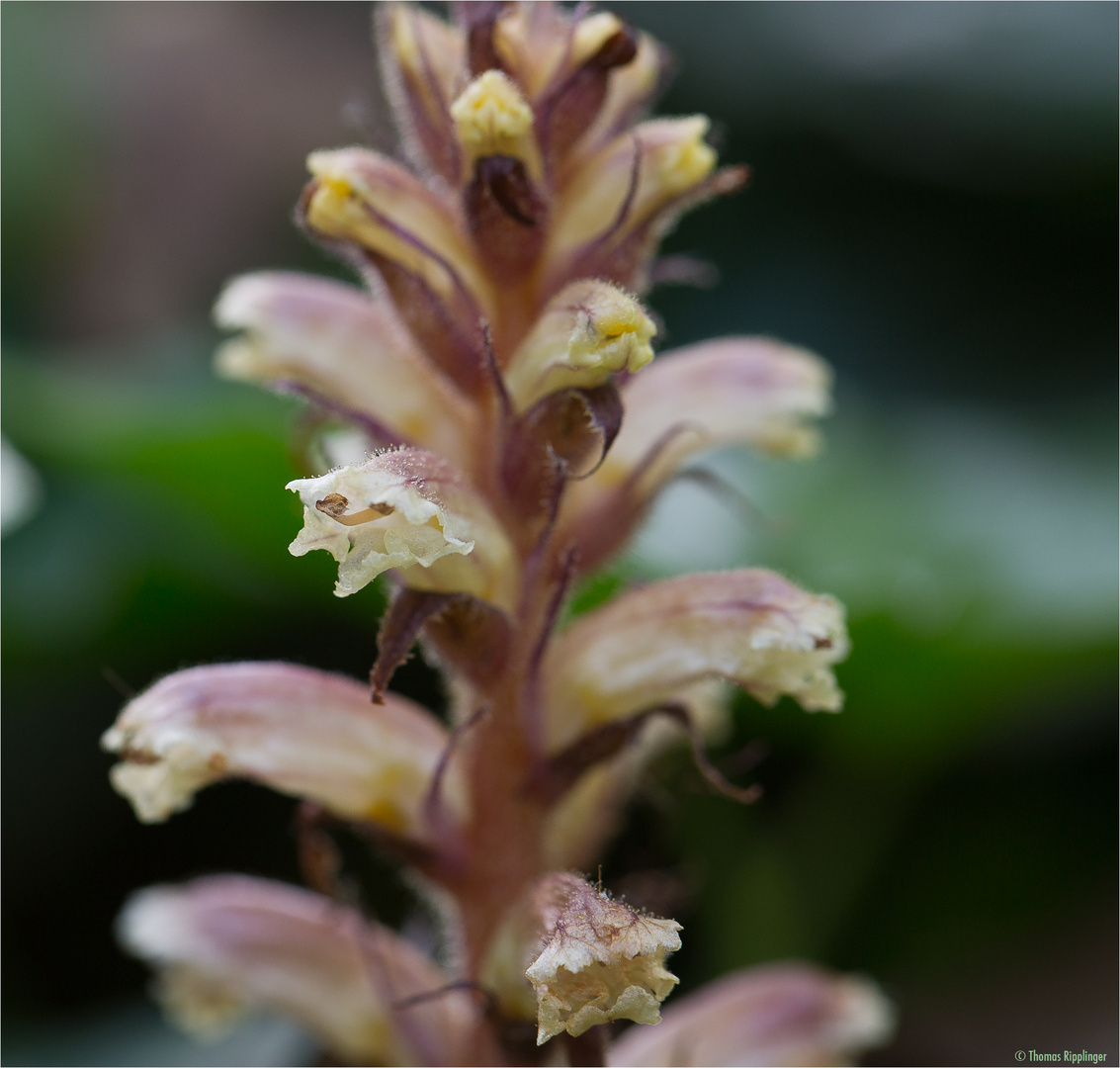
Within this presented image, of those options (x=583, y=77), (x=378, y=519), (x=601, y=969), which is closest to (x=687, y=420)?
(x=583, y=77)

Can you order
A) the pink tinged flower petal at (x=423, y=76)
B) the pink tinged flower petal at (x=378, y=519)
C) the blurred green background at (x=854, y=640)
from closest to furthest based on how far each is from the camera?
the pink tinged flower petal at (x=378, y=519)
the pink tinged flower petal at (x=423, y=76)
the blurred green background at (x=854, y=640)

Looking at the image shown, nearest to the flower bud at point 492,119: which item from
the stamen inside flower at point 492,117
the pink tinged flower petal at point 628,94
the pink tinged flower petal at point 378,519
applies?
the stamen inside flower at point 492,117

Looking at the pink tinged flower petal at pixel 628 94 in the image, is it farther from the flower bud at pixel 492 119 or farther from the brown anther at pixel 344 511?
the brown anther at pixel 344 511

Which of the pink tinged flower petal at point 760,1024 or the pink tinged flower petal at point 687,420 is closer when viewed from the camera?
the pink tinged flower petal at point 687,420

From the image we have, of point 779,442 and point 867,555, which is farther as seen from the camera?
point 867,555

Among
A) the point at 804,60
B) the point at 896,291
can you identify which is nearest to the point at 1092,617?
the point at 896,291

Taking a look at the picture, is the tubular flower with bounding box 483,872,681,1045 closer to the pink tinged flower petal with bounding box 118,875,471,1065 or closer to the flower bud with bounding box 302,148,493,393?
the pink tinged flower petal with bounding box 118,875,471,1065

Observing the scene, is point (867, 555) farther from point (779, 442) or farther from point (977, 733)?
point (779, 442)
